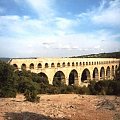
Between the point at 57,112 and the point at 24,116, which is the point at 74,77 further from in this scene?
the point at 24,116

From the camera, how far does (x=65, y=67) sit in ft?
138

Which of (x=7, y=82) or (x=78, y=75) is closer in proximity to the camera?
(x=7, y=82)

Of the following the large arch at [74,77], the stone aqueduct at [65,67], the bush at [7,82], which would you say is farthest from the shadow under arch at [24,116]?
the large arch at [74,77]

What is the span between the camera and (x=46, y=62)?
3788 cm

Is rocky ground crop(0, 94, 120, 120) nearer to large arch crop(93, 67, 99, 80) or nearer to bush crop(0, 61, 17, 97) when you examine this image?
bush crop(0, 61, 17, 97)

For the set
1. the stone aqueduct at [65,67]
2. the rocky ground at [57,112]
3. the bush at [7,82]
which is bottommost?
the rocky ground at [57,112]

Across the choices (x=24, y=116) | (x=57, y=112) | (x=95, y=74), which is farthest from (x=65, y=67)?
(x=24, y=116)

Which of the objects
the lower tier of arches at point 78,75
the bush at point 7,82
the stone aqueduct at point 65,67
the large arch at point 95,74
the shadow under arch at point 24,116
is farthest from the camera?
the large arch at point 95,74

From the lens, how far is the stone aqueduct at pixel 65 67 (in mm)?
35438

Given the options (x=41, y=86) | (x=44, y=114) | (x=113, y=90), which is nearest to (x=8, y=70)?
(x=41, y=86)

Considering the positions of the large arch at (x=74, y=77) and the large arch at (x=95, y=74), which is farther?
the large arch at (x=95, y=74)

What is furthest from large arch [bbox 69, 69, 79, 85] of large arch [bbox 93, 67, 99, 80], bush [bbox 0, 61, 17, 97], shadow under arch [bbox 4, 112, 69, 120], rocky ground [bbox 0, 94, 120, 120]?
shadow under arch [bbox 4, 112, 69, 120]

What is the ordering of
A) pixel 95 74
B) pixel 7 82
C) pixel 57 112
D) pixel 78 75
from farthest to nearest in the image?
pixel 95 74
pixel 78 75
pixel 7 82
pixel 57 112

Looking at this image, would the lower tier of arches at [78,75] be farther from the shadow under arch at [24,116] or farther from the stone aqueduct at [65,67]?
the shadow under arch at [24,116]
